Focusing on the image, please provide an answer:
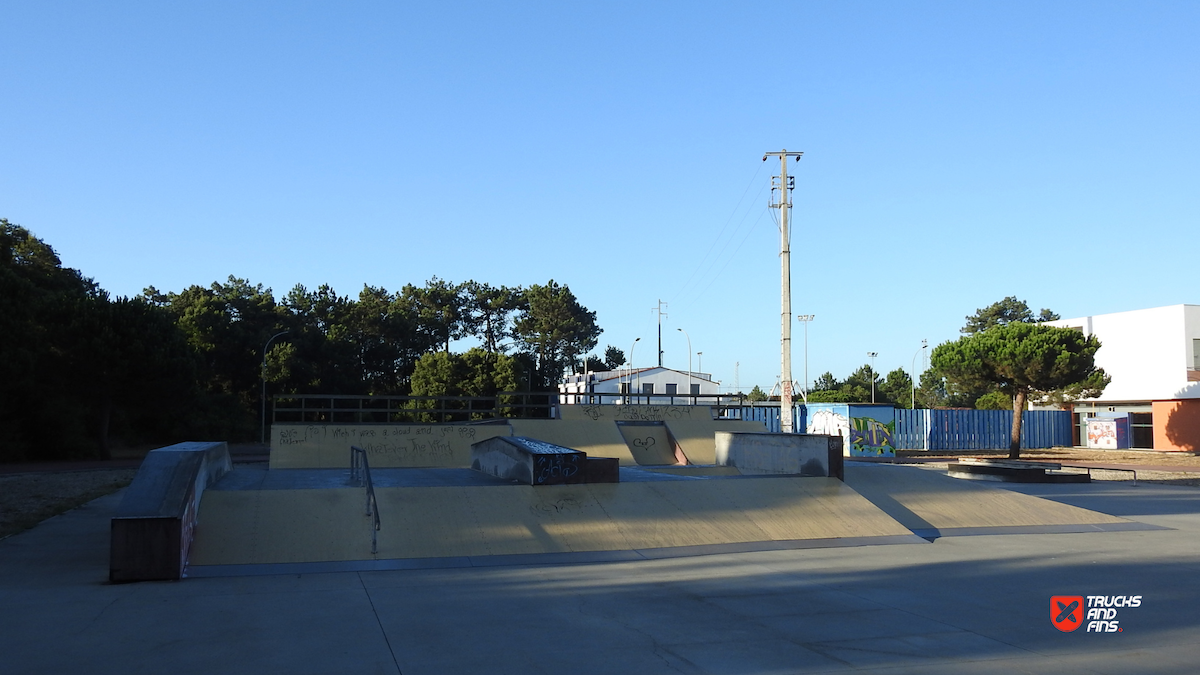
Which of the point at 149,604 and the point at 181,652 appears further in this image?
the point at 149,604

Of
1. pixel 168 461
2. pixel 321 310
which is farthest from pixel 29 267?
pixel 168 461

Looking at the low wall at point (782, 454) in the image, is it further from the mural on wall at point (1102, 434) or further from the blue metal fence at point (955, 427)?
the mural on wall at point (1102, 434)

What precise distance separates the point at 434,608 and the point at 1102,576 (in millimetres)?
6954

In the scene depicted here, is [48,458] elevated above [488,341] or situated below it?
below

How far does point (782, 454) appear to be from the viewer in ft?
51.9

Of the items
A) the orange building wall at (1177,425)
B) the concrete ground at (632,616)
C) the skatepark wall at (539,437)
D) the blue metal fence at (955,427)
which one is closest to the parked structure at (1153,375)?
the orange building wall at (1177,425)

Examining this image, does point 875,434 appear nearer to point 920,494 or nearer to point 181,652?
point 920,494

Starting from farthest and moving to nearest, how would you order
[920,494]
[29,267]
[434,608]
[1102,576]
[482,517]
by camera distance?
[29,267] < [920,494] < [482,517] < [1102,576] < [434,608]

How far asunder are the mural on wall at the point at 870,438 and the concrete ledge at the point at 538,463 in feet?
70.1

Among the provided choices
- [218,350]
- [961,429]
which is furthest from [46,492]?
[961,429]

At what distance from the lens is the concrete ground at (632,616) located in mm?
5586

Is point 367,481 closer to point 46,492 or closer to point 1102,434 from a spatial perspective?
point 46,492

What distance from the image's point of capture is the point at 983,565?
9.36 m

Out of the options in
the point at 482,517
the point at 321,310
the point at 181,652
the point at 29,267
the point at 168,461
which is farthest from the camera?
the point at 321,310
